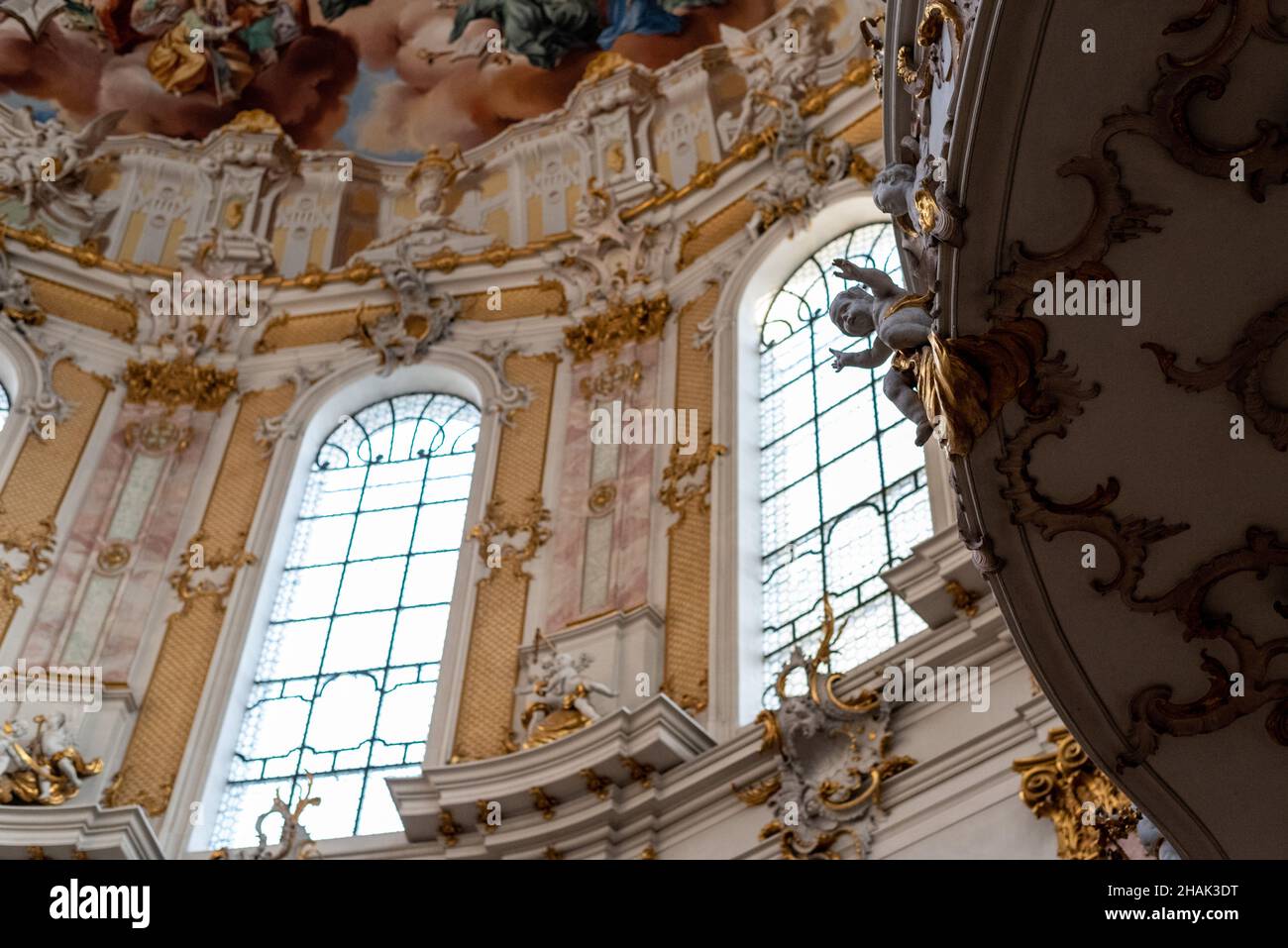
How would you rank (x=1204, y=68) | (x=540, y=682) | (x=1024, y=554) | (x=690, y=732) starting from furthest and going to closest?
(x=540, y=682) < (x=690, y=732) < (x=1024, y=554) < (x=1204, y=68)

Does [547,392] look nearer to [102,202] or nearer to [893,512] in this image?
[893,512]

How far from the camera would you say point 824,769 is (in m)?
10.5

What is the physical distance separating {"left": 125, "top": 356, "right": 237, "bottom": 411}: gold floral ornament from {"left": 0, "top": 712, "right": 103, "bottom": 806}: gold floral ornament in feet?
14.0

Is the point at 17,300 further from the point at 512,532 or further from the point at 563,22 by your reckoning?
the point at 563,22

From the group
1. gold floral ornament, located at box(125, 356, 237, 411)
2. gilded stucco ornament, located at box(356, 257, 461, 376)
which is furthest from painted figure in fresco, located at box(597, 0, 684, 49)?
gold floral ornament, located at box(125, 356, 237, 411)

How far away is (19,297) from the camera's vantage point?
16781mm

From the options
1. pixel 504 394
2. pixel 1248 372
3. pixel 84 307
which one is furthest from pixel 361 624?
pixel 1248 372

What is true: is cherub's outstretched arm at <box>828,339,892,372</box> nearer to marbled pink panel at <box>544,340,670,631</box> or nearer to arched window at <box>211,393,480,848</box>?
marbled pink panel at <box>544,340,670,631</box>

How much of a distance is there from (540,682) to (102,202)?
9.34m

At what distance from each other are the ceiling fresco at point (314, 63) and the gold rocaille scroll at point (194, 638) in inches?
166

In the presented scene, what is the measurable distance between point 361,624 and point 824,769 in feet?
17.5

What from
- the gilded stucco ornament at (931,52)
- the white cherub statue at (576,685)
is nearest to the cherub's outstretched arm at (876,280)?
the gilded stucco ornament at (931,52)
